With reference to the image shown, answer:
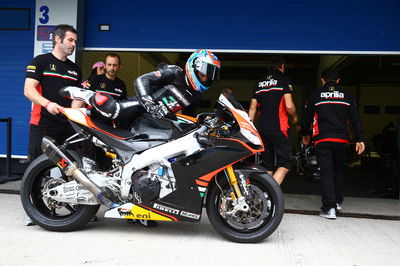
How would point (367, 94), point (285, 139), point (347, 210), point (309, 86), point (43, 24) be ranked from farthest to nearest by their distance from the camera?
point (367, 94) < point (309, 86) < point (43, 24) < point (347, 210) < point (285, 139)

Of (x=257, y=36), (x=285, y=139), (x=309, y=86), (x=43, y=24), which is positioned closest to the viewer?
(x=285, y=139)

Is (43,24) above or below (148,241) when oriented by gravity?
above

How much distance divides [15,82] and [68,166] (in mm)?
3857

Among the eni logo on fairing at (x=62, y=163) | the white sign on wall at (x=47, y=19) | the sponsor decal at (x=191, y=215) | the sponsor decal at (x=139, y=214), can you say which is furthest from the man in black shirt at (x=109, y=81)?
the sponsor decal at (x=191, y=215)

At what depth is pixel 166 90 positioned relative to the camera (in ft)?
12.6

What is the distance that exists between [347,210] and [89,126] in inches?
139

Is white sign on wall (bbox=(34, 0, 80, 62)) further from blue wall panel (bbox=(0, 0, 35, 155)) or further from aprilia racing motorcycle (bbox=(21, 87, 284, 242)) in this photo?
aprilia racing motorcycle (bbox=(21, 87, 284, 242))

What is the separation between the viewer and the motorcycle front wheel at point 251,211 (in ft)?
11.8

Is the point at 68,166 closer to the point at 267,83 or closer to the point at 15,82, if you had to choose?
the point at 267,83

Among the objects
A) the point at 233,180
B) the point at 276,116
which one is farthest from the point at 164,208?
the point at 276,116

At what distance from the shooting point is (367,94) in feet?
69.9

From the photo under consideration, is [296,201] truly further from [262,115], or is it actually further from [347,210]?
[262,115]

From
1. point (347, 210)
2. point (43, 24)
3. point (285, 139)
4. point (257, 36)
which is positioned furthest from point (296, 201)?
point (43, 24)

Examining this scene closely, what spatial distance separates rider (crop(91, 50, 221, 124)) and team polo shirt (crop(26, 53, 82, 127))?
2.57 feet
